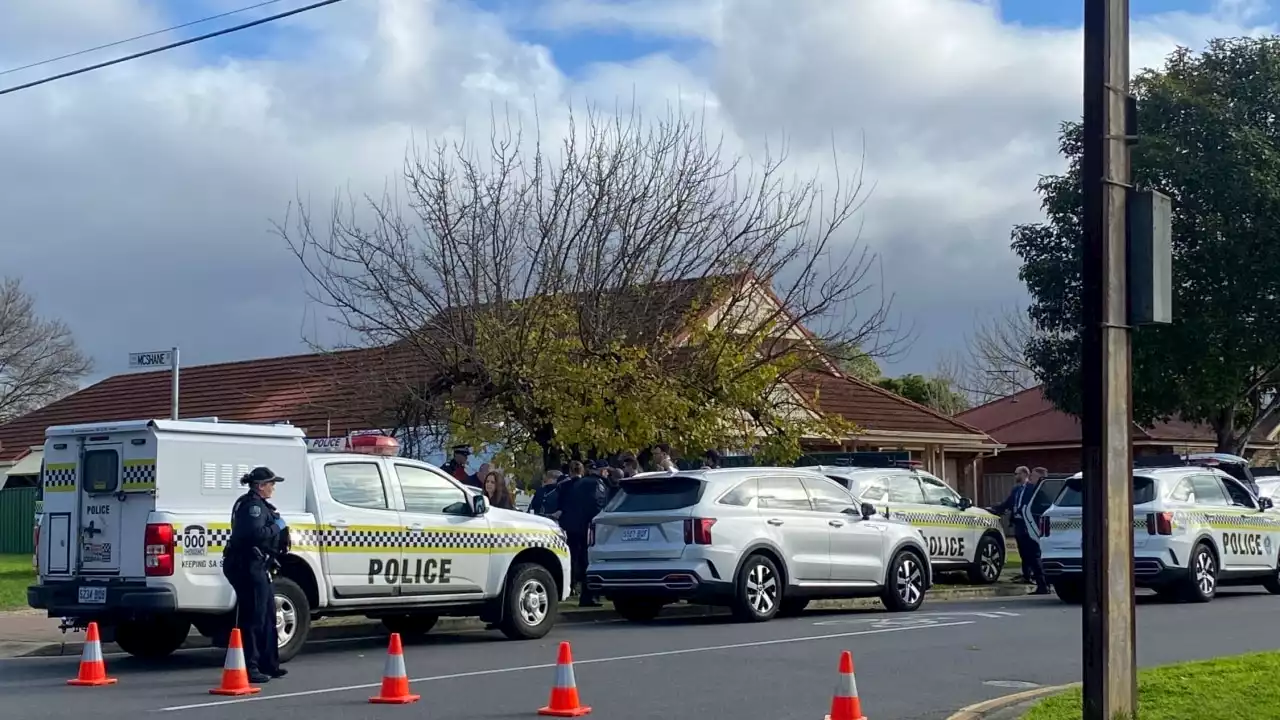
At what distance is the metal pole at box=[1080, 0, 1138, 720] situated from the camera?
28.0 ft

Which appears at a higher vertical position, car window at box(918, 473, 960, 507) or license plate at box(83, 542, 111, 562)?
car window at box(918, 473, 960, 507)

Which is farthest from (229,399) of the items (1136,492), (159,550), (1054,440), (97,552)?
(159,550)

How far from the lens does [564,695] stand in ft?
33.9

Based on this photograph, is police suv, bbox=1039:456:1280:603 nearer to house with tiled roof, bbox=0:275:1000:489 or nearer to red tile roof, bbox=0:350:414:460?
house with tiled roof, bbox=0:275:1000:489

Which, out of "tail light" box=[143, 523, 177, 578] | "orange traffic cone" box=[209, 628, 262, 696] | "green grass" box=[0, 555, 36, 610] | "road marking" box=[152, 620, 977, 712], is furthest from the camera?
"green grass" box=[0, 555, 36, 610]

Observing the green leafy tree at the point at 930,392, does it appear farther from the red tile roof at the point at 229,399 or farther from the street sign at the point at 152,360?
the street sign at the point at 152,360

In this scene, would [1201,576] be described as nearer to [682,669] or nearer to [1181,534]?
[1181,534]

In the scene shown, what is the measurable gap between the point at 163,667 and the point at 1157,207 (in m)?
9.00

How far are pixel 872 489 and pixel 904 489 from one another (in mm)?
737

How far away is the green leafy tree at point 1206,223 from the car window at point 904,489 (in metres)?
6.98

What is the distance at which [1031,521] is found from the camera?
21500 millimetres

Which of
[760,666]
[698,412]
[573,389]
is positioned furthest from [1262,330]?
[760,666]

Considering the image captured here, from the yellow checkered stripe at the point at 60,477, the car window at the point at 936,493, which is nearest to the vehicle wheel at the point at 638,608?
the car window at the point at 936,493

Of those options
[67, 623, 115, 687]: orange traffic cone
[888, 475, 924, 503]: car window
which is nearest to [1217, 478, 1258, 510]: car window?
[888, 475, 924, 503]: car window
